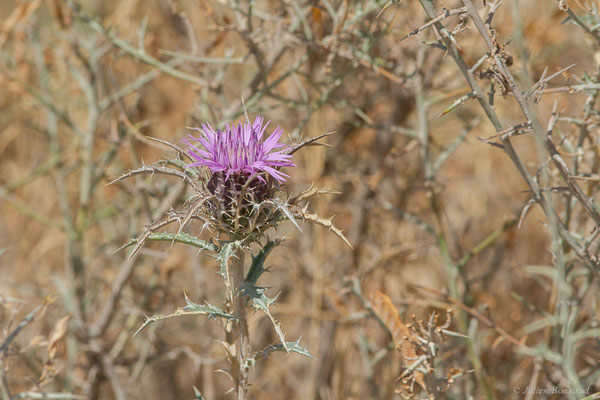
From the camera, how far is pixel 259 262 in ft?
5.36

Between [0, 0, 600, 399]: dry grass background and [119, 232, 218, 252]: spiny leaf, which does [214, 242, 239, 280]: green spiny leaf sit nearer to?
[119, 232, 218, 252]: spiny leaf

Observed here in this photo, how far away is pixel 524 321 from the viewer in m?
3.18

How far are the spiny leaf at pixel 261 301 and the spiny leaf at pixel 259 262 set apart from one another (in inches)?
2.2

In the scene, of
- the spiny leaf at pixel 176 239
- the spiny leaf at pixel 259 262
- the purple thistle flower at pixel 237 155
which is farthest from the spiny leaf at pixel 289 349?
the purple thistle flower at pixel 237 155

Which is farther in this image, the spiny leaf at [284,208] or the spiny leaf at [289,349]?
the spiny leaf at [289,349]

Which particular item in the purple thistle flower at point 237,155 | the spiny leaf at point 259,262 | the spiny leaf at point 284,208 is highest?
the purple thistle flower at point 237,155

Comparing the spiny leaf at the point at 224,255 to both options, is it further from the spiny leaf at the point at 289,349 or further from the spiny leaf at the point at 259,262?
the spiny leaf at the point at 289,349

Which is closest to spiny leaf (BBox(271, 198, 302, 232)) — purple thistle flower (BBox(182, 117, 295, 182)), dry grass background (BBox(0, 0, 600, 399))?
purple thistle flower (BBox(182, 117, 295, 182))

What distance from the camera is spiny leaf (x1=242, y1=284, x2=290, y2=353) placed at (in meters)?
1.40

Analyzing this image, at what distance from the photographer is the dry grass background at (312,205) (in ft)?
7.88

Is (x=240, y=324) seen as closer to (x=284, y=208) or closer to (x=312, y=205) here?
(x=284, y=208)

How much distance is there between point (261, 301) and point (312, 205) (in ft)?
6.86

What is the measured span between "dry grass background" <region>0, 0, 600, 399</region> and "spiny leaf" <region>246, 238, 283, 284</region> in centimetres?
51

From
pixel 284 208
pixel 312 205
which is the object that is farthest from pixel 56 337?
pixel 312 205
